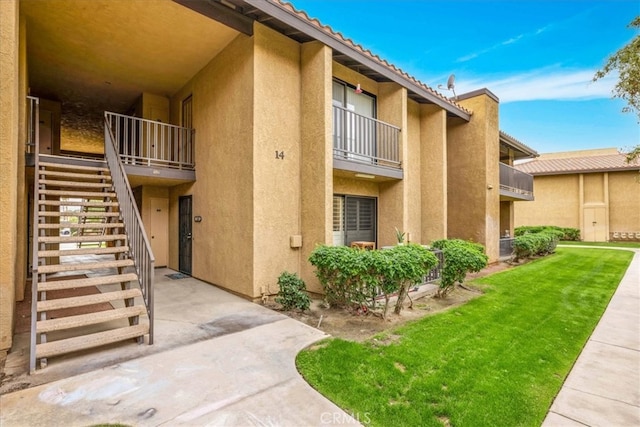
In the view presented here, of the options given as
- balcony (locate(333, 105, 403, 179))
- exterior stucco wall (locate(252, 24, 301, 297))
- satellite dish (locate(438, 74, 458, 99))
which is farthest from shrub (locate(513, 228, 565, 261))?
exterior stucco wall (locate(252, 24, 301, 297))

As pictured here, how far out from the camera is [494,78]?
17.2 m

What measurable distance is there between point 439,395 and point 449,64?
69.4 ft

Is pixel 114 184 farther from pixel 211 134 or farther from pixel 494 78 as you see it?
pixel 494 78

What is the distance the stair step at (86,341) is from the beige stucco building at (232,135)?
83 cm

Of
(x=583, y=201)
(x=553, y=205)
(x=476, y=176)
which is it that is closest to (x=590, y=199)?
(x=583, y=201)

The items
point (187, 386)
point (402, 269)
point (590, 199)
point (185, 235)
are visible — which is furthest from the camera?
point (590, 199)

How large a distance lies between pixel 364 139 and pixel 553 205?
23569 millimetres

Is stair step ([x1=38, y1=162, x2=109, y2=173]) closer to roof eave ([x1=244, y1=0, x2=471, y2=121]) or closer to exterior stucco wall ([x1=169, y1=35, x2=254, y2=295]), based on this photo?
exterior stucco wall ([x1=169, y1=35, x2=254, y2=295])

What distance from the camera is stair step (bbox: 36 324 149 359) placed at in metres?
3.67

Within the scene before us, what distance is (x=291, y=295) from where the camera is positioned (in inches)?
243

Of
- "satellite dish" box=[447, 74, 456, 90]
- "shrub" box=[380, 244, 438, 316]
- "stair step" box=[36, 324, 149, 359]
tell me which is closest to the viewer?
"stair step" box=[36, 324, 149, 359]

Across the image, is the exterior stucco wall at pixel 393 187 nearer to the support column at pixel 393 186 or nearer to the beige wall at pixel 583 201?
the support column at pixel 393 186

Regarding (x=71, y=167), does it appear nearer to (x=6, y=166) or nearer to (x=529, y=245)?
(x=6, y=166)

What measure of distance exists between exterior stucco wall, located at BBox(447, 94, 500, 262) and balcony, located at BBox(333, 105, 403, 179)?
4216 mm
